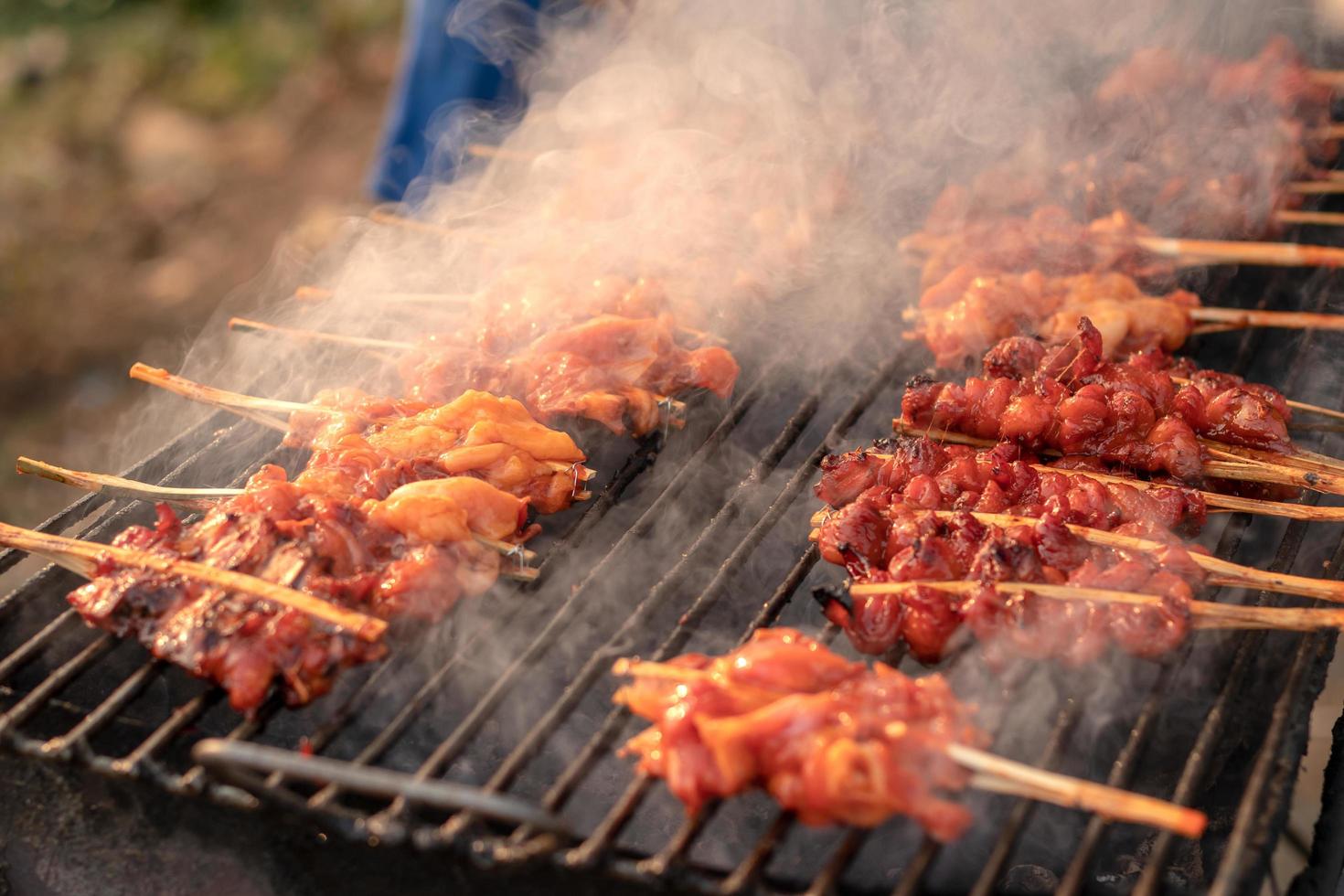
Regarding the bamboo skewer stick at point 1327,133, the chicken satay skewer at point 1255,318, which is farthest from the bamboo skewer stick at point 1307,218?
the bamboo skewer stick at point 1327,133

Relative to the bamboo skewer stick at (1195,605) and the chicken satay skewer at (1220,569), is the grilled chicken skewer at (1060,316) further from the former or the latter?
the bamboo skewer stick at (1195,605)

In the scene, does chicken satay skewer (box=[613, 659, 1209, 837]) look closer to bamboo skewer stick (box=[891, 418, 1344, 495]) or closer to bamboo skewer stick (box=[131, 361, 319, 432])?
bamboo skewer stick (box=[891, 418, 1344, 495])

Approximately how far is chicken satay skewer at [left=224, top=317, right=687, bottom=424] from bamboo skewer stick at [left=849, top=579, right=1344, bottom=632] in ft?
5.22

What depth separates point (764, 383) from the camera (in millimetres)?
5715

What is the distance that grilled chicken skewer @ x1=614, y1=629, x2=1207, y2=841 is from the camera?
3.29 metres

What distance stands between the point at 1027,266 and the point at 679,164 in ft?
6.96

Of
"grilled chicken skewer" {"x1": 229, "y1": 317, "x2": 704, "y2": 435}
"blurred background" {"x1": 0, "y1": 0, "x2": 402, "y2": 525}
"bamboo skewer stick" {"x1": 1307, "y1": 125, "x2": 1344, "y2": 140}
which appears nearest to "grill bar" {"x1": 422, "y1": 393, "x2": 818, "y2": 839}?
"grilled chicken skewer" {"x1": 229, "y1": 317, "x2": 704, "y2": 435}

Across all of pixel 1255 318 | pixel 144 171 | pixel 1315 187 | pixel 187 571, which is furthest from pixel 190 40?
pixel 1255 318

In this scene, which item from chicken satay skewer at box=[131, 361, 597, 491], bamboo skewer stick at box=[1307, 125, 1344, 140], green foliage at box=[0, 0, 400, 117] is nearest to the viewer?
chicken satay skewer at box=[131, 361, 597, 491]

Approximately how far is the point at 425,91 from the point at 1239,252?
5720mm

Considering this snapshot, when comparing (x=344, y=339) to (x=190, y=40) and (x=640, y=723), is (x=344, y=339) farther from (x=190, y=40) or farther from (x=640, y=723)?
(x=190, y=40)

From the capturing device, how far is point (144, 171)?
1248 centimetres

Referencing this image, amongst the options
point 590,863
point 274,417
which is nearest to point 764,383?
point 274,417

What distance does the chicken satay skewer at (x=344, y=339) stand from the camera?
5.41 metres
